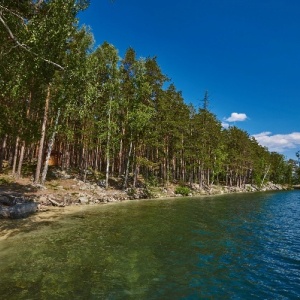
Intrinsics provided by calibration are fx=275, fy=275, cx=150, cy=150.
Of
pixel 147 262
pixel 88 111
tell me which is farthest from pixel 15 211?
pixel 147 262

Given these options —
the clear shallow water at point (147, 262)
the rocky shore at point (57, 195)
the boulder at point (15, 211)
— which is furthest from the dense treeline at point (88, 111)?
the clear shallow water at point (147, 262)

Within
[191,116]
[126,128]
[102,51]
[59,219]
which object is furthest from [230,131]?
[59,219]

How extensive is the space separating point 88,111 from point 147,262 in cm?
1259

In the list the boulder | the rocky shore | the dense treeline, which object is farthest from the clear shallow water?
the dense treeline

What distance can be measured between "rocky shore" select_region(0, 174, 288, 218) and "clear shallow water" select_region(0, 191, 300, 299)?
3567mm

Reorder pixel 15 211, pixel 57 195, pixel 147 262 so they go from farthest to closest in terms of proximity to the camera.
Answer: pixel 57 195
pixel 15 211
pixel 147 262

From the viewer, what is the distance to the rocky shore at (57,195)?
2219 cm

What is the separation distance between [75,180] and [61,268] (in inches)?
1190

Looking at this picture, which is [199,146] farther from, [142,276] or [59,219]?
[142,276]

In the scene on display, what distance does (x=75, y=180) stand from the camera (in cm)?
4022

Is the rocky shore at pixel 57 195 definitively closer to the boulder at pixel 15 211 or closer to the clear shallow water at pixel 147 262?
the boulder at pixel 15 211

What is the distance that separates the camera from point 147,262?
1186 centimetres

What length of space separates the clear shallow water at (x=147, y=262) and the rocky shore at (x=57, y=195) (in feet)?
11.7

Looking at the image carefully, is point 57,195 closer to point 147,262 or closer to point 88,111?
point 88,111
